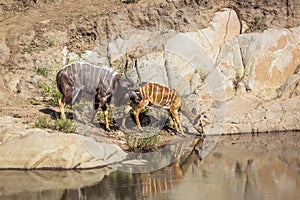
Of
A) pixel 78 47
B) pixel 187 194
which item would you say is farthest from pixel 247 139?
pixel 78 47

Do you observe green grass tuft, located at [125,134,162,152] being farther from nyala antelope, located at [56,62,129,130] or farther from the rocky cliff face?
the rocky cliff face

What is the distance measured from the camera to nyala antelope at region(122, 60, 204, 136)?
13.3m

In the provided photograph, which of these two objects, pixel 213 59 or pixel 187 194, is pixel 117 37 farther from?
pixel 187 194

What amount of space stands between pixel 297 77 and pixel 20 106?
800 cm

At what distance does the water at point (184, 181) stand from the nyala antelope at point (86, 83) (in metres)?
2.65

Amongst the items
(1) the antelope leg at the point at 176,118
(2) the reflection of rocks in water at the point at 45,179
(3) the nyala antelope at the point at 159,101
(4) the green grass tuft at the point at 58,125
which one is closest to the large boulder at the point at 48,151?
(2) the reflection of rocks in water at the point at 45,179

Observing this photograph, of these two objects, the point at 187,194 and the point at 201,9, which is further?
the point at 201,9

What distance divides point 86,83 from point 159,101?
207cm

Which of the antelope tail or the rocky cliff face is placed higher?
the rocky cliff face

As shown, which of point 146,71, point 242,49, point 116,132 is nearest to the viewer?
point 116,132

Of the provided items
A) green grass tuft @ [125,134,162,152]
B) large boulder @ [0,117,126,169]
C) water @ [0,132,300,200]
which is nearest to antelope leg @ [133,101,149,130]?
green grass tuft @ [125,134,162,152]

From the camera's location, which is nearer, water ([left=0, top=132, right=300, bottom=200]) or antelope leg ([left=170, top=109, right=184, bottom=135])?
water ([left=0, top=132, right=300, bottom=200])

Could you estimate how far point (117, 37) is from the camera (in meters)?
17.4

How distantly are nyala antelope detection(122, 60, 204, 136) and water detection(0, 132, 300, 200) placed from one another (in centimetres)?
250
